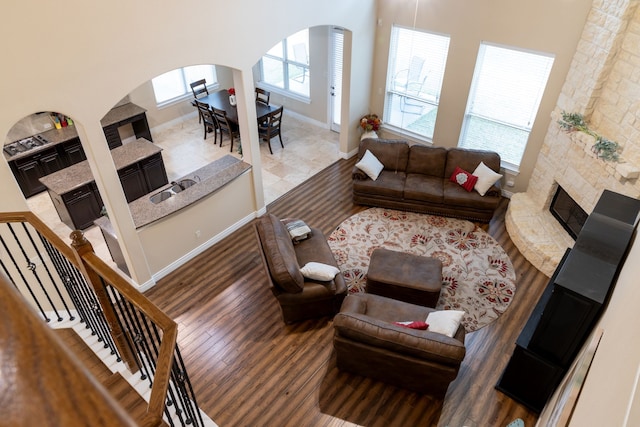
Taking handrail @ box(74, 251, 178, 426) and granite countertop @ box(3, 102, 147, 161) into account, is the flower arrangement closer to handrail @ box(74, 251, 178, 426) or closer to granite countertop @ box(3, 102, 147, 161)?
granite countertop @ box(3, 102, 147, 161)

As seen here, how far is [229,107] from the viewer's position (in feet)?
30.5

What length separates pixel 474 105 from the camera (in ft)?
25.3

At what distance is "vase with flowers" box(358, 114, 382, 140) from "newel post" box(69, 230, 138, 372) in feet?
21.2

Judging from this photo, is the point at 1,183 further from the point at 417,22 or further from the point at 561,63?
the point at 561,63

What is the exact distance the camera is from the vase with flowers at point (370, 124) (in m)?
8.77

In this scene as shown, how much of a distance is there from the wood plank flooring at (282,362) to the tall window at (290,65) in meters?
5.15

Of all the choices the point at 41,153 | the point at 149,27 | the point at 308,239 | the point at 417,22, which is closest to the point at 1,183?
the point at 149,27

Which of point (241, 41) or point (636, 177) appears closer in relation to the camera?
point (636, 177)

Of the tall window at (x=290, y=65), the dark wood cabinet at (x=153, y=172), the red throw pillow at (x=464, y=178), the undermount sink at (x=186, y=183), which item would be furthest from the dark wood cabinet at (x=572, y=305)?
the tall window at (x=290, y=65)

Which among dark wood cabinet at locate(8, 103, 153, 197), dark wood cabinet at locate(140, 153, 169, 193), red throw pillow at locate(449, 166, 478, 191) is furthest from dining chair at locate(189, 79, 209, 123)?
red throw pillow at locate(449, 166, 478, 191)

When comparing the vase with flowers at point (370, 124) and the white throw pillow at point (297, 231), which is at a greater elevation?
the vase with flowers at point (370, 124)

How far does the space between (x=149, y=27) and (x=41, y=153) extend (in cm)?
470

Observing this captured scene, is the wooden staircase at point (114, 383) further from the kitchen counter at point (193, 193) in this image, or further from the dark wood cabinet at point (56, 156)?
the dark wood cabinet at point (56, 156)

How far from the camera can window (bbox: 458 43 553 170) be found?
685 cm
